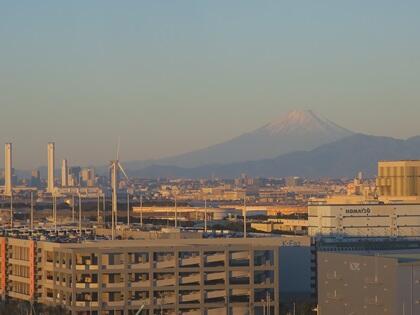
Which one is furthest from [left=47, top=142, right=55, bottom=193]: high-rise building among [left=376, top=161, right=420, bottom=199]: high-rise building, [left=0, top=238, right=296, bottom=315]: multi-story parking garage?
[left=0, top=238, right=296, bottom=315]: multi-story parking garage

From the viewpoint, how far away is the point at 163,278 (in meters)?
33.8

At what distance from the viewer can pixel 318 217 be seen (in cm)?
5662

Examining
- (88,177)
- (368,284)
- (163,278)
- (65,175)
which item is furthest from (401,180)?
(88,177)

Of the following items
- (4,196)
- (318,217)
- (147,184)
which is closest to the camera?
(318,217)

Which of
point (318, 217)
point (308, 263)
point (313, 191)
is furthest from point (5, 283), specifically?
point (313, 191)

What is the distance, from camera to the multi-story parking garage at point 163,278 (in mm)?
33531

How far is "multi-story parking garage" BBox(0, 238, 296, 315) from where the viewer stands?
3353 cm

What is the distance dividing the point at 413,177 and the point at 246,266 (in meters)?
35.4

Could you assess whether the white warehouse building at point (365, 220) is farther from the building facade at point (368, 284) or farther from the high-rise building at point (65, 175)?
the high-rise building at point (65, 175)

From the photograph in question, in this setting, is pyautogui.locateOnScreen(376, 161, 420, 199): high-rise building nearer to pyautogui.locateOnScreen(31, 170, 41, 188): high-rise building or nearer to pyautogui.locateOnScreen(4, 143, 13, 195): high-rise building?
pyautogui.locateOnScreen(4, 143, 13, 195): high-rise building

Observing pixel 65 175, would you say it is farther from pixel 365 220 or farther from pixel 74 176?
pixel 365 220

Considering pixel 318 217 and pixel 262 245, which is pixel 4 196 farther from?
pixel 262 245

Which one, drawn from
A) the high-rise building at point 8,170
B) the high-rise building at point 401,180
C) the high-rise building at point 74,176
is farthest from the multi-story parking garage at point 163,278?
the high-rise building at point 74,176

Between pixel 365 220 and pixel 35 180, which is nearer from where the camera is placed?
pixel 365 220
